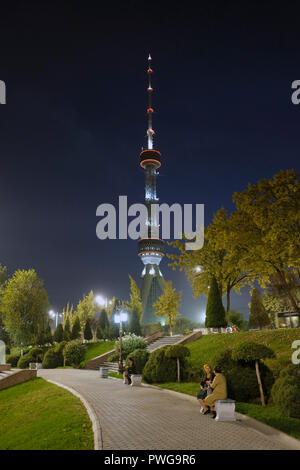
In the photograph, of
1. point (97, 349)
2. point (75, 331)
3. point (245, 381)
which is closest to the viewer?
point (245, 381)

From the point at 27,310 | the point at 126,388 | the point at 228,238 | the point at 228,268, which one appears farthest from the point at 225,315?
the point at 27,310

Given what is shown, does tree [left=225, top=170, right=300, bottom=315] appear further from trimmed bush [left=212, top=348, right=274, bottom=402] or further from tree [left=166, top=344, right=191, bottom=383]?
trimmed bush [left=212, top=348, right=274, bottom=402]

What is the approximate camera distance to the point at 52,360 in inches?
1427

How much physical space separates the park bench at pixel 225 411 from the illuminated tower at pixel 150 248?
3715 inches

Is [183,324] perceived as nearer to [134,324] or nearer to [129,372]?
[134,324]

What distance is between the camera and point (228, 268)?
28812 millimetres

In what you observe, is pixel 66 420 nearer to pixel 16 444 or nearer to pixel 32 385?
pixel 16 444

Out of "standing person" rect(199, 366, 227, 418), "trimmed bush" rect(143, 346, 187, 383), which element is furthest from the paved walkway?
"trimmed bush" rect(143, 346, 187, 383)

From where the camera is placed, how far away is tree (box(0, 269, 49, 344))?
44.6m

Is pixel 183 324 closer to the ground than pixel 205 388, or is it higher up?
closer to the ground

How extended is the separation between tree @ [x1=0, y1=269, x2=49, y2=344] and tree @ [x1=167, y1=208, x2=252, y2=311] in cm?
2280

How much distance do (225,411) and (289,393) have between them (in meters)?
1.99

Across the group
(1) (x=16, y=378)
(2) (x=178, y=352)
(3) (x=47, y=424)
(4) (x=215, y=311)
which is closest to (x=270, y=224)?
(2) (x=178, y=352)

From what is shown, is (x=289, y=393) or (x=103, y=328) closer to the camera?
(x=289, y=393)
